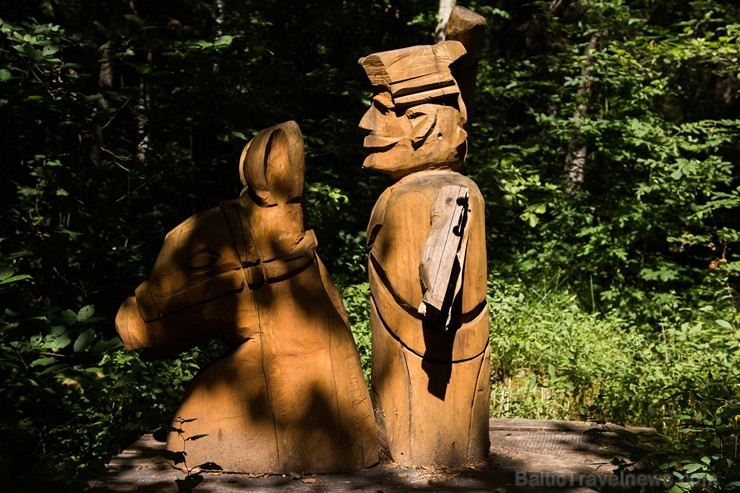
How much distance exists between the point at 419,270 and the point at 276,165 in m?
0.77

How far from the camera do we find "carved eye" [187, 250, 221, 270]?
3.34m

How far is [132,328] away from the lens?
3.38 metres

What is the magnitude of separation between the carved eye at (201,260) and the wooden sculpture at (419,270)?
30.3 inches

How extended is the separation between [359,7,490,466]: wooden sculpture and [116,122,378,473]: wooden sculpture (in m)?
0.25

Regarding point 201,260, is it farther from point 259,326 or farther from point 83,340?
point 83,340

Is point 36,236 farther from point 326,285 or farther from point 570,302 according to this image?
point 570,302

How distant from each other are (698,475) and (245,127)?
4.68 metres

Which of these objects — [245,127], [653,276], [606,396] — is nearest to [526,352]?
[606,396]

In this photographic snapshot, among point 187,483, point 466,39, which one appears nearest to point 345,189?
point 466,39

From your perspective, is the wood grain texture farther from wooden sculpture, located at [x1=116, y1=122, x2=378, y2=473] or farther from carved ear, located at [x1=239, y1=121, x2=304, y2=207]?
carved ear, located at [x1=239, y1=121, x2=304, y2=207]

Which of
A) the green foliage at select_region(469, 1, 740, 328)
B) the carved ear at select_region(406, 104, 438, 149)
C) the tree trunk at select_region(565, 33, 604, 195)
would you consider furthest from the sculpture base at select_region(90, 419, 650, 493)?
the tree trunk at select_region(565, 33, 604, 195)

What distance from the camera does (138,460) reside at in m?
3.50

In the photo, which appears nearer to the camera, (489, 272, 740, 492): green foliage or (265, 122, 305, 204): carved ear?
(265, 122, 305, 204): carved ear

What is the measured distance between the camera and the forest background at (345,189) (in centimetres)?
452
